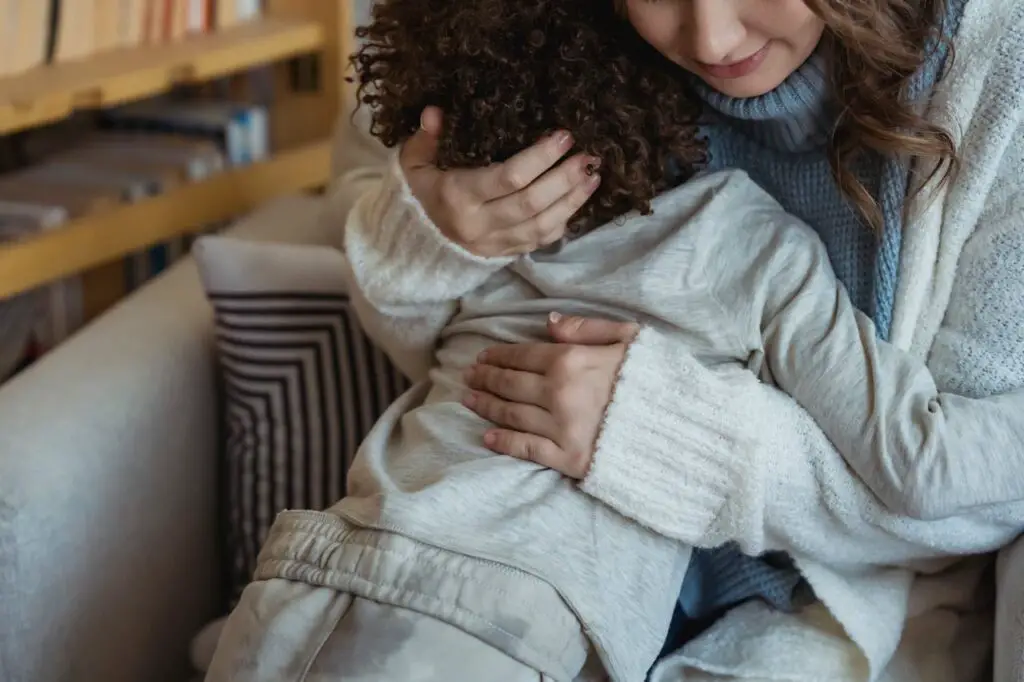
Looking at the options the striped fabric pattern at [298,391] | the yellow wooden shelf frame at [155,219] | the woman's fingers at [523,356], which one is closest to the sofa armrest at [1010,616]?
the woman's fingers at [523,356]

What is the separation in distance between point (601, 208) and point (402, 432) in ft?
0.86

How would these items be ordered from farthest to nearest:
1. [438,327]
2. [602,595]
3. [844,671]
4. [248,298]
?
[248,298]
[438,327]
[844,671]
[602,595]

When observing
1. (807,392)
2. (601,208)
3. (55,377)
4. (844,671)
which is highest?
(601,208)

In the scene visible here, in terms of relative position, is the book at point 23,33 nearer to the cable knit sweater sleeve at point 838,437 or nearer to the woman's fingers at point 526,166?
the woman's fingers at point 526,166

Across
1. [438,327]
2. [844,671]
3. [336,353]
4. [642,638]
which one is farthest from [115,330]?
[844,671]

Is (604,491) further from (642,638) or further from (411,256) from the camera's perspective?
(411,256)

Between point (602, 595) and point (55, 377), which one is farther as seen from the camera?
point (55, 377)

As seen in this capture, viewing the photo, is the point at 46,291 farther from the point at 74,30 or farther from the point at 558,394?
the point at 558,394

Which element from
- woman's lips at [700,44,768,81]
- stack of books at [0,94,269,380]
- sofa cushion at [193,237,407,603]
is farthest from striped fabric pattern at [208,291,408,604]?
woman's lips at [700,44,768,81]

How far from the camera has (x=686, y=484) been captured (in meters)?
0.85

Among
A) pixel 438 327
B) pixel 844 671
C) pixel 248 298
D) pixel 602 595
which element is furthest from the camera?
pixel 248 298

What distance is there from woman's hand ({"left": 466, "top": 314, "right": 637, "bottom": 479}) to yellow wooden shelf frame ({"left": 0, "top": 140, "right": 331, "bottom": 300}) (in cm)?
Result: 63

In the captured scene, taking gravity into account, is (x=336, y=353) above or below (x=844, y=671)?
above

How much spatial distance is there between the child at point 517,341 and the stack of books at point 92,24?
550 mm
